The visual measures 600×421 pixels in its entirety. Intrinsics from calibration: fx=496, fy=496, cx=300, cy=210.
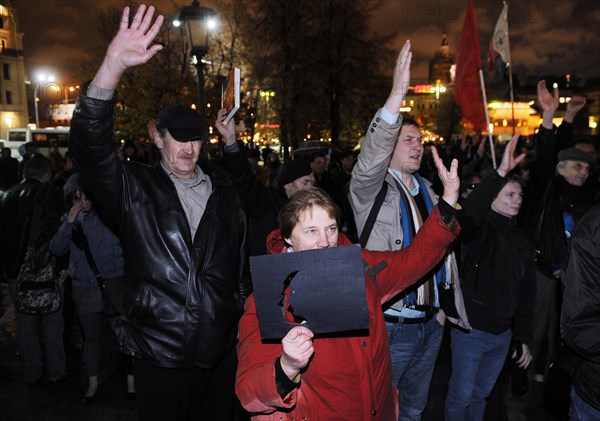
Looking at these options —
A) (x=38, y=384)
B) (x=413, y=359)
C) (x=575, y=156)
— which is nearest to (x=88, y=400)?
(x=38, y=384)

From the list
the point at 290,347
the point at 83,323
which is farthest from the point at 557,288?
the point at 83,323

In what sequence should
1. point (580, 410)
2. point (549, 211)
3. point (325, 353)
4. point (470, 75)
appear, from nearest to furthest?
1. point (325, 353)
2. point (580, 410)
3. point (549, 211)
4. point (470, 75)

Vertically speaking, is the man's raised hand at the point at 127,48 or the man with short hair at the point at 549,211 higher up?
the man's raised hand at the point at 127,48

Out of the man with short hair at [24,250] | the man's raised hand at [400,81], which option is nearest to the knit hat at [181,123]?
the man's raised hand at [400,81]

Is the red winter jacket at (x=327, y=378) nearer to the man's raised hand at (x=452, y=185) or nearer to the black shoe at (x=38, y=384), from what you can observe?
the man's raised hand at (x=452, y=185)

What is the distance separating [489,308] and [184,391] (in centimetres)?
228

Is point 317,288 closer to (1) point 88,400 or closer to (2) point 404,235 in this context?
(2) point 404,235

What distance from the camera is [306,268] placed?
70.2 inches

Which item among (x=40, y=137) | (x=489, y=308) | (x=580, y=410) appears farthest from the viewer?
(x=40, y=137)

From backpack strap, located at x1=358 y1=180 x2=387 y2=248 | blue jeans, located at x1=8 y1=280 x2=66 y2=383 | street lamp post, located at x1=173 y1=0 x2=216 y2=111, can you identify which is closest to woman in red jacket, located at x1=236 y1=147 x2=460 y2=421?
backpack strap, located at x1=358 y1=180 x2=387 y2=248

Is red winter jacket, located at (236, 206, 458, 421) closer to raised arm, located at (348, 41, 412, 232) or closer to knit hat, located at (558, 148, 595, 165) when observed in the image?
raised arm, located at (348, 41, 412, 232)

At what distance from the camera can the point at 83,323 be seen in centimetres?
486

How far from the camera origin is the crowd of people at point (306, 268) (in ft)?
7.08

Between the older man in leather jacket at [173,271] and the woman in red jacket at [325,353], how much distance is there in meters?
0.64
